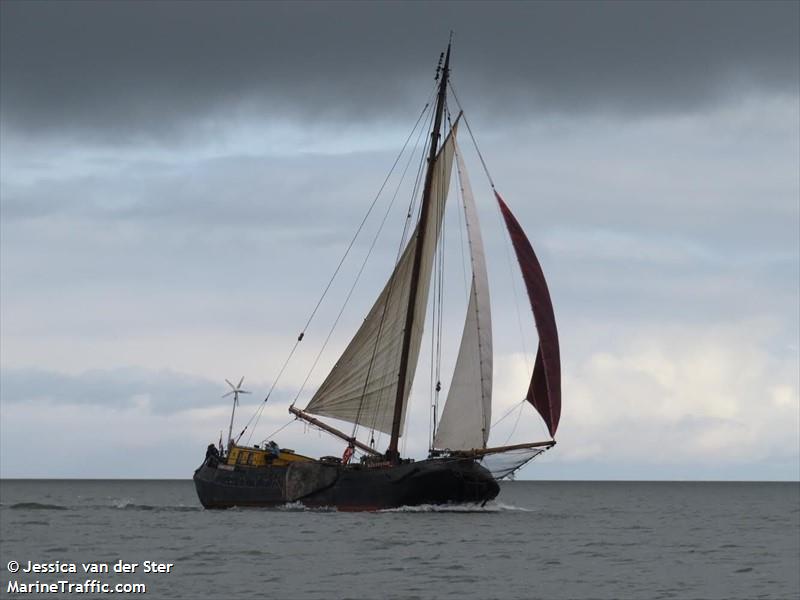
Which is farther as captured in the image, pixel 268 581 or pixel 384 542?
pixel 384 542

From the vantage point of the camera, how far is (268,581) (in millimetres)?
39188

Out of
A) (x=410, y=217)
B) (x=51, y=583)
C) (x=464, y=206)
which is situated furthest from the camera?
(x=410, y=217)

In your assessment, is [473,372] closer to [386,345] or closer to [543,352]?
[543,352]

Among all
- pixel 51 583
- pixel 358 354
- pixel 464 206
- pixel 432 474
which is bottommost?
pixel 51 583

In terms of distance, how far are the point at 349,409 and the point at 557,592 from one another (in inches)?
1287

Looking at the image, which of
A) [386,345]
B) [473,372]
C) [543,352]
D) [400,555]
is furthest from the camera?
[386,345]

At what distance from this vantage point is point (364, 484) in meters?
66.9

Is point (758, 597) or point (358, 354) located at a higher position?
point (358, 354)

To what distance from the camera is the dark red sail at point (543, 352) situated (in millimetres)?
62500

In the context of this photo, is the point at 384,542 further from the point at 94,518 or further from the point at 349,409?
the point at 94,518

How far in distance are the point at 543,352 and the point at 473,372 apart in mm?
3796

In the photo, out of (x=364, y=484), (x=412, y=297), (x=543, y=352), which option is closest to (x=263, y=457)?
(x=364, y=484)

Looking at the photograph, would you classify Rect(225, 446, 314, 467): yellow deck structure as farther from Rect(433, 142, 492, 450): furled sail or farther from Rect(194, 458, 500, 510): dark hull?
Rect(433, 142, 492, 450): furled sail

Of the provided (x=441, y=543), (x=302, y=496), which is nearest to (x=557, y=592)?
(x=441, y=543)
